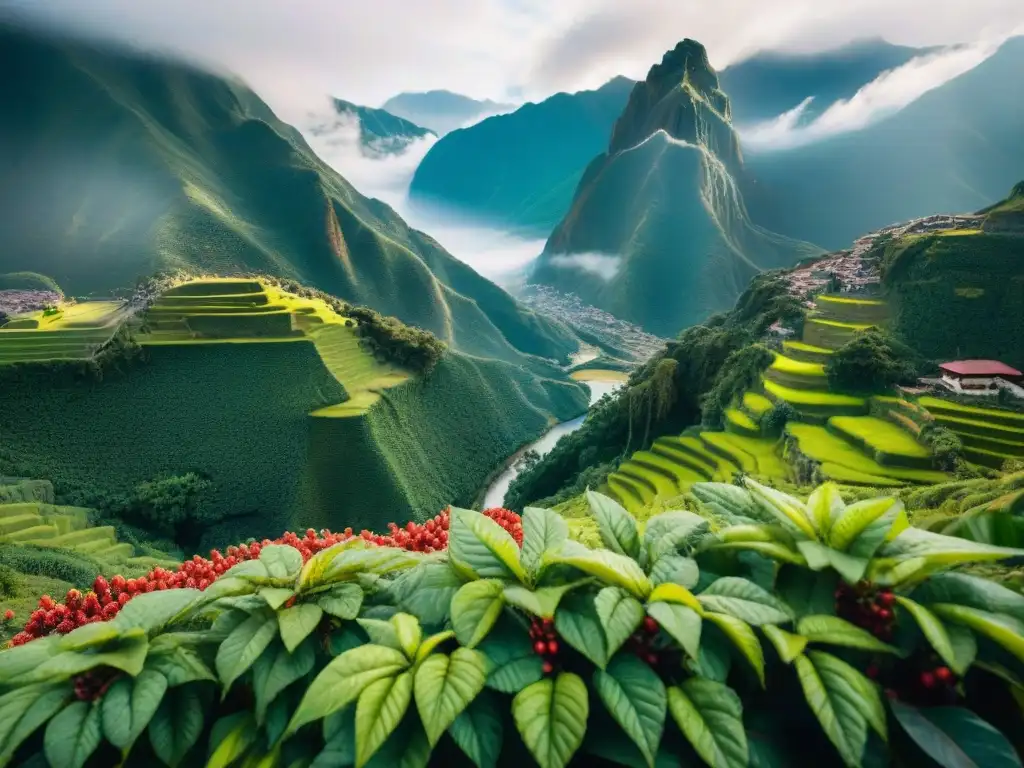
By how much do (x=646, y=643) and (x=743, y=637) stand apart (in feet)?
1.02

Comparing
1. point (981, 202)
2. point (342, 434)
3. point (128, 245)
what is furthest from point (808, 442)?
point (981, 202)

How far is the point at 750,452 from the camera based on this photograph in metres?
17.4

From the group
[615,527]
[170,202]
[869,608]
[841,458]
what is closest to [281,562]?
[615,527]

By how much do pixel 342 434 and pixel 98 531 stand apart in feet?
33.9

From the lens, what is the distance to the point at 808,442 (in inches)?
614

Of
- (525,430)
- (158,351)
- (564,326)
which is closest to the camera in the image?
(158,351)

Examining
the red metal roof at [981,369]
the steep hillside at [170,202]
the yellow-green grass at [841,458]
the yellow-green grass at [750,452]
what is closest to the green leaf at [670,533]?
the yellow-green grass at [841,458]

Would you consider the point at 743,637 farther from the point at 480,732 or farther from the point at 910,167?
the point at 910,167

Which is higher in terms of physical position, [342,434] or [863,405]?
[863,405]

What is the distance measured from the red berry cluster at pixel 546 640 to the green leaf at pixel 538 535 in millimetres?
203

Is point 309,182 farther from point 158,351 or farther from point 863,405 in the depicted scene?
point 863,405

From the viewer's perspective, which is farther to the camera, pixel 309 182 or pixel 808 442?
pixel 309 182

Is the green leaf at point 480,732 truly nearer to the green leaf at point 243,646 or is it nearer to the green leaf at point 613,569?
the green leaf at point 613,569

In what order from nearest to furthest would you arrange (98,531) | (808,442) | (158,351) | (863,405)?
(808,442), (863,405), (98,531), (158,351)
